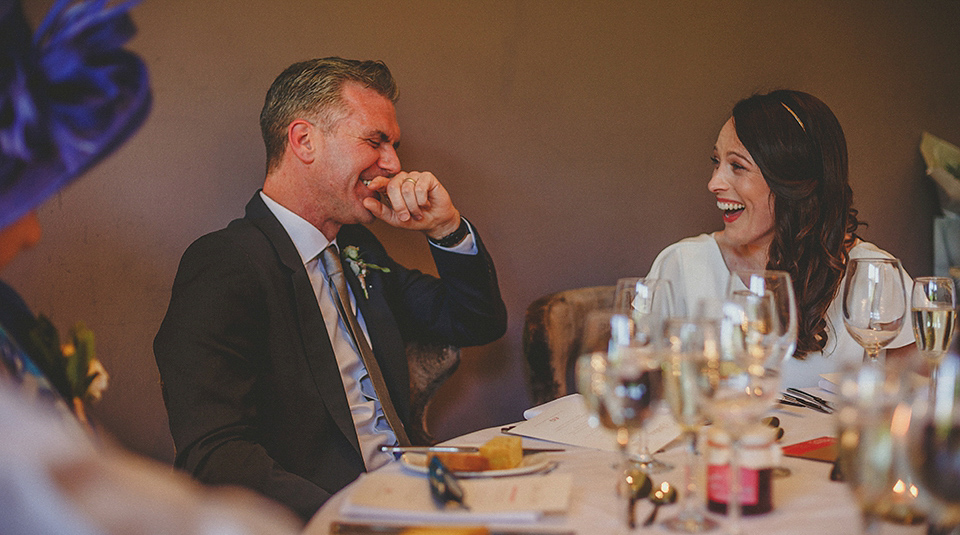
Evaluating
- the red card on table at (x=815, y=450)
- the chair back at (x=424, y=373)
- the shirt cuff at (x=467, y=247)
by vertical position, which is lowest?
the chair back at (x=424, y=373)

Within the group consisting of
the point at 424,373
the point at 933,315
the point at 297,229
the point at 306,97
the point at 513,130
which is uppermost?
the point at 306,97

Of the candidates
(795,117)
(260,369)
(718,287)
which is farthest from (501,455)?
(795,117)

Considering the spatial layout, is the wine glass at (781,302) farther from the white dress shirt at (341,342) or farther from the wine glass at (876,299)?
the white dress shirt at (341,342)

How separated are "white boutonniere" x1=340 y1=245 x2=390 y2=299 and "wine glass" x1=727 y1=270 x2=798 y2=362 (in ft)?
3.40

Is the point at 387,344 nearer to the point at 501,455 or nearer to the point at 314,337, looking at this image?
the point at 314,337

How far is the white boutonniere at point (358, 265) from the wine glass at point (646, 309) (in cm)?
87

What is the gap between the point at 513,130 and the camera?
8.14ft

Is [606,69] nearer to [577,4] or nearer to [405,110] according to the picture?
[577,4]

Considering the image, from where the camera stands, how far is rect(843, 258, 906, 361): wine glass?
55.3 inches

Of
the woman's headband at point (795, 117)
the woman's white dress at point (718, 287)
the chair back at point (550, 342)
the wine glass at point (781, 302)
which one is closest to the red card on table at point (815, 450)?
the wine glass at point (781, 302)

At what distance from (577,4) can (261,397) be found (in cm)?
175

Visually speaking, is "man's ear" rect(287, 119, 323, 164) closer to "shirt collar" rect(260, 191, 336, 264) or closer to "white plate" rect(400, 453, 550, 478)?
"shirt collar" rect(260, 191, 336, 264)

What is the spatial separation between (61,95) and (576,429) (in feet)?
3.31

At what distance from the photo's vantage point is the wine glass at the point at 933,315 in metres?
1.38
